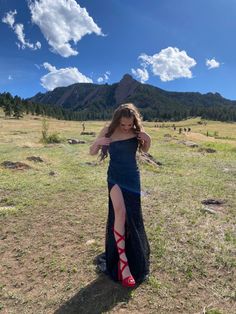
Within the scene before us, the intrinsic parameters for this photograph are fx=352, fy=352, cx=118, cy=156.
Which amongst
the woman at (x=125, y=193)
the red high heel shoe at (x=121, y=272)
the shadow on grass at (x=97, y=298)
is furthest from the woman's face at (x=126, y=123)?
the shadow on grass at (x=97, y=298)

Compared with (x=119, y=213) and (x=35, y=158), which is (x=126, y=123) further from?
(x=35, y=158)

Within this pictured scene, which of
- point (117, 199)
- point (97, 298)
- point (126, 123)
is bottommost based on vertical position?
point (97, 298)

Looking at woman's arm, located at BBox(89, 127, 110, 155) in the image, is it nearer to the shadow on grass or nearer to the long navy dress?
the long navy dress

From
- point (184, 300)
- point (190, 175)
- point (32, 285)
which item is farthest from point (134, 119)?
point (190, 175)

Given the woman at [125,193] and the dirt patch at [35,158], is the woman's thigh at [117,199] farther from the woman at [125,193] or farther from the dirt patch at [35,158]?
the dirt patch at [35,158]

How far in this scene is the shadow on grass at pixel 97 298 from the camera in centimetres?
598

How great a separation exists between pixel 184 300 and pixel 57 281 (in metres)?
2.50

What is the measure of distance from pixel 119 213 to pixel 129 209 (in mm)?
204

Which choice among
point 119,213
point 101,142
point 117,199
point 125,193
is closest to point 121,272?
point 119,213

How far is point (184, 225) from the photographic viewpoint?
31.7 ft

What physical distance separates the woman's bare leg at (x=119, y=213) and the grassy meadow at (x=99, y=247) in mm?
598

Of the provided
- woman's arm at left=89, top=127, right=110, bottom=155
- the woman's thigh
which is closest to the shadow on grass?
the woman's thigh

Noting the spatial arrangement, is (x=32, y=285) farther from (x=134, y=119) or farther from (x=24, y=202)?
(x=24, y=202)

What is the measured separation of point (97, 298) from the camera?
20.5 feet
